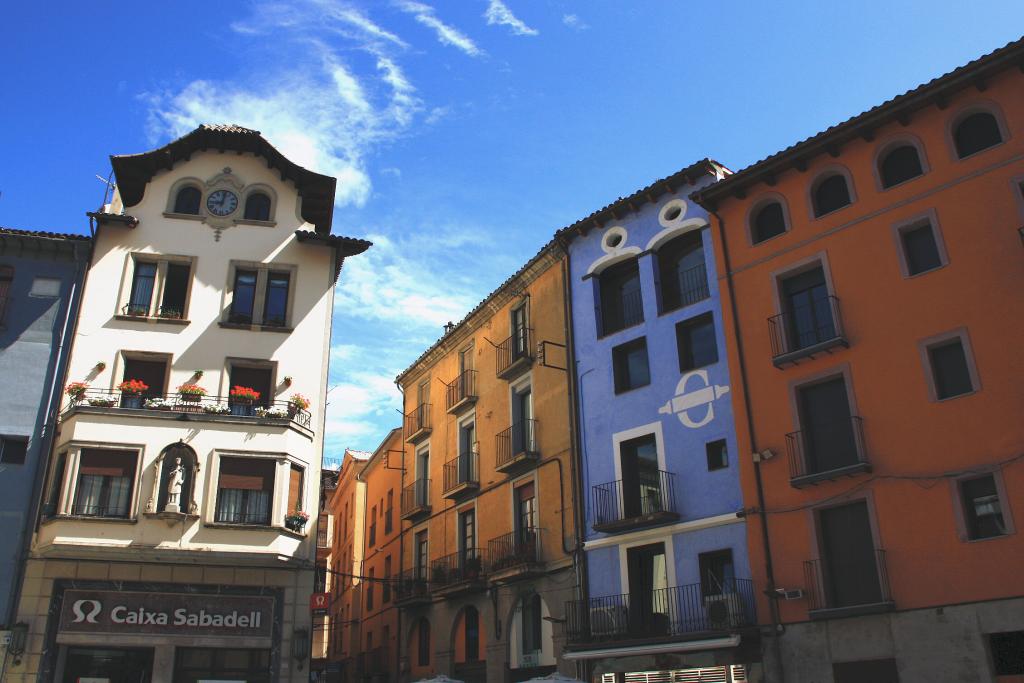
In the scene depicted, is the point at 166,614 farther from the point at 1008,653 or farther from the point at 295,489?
the point at 1008,653

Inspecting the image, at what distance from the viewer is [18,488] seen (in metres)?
24.0

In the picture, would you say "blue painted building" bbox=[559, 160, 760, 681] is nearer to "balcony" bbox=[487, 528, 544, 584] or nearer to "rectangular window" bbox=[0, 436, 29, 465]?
"balcony" bbox=[487, 528, 544, 584]

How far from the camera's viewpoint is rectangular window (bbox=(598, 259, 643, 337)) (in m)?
28.1

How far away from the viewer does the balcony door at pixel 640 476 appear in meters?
25.4

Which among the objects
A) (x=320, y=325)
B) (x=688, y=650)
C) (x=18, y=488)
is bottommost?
(x=688, y=650)

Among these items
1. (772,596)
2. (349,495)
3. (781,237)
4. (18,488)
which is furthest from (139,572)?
(349,495)

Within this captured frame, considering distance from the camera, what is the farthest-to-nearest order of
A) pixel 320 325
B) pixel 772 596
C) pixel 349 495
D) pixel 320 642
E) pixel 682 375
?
pixel 320 642 < pixel 349 495 < pixel 320 325 < pixel 682 375 < pixel 772 596

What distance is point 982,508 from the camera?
18.6 metres

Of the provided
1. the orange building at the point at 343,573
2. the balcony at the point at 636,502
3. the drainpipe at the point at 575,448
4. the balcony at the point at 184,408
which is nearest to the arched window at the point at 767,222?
the balcony at the point at 636,502

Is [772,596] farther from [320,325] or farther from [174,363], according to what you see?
[174,363]

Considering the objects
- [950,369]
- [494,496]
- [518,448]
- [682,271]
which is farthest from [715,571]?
[494,496]

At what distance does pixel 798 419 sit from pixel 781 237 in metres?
5.02

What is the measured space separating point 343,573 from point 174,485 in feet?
69.0

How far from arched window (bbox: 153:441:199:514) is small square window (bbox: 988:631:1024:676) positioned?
1837cm
